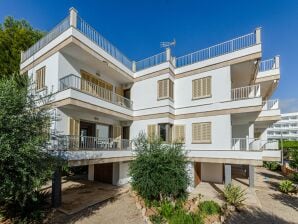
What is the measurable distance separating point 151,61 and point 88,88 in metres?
6.17

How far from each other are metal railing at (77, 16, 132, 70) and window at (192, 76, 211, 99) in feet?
20.5

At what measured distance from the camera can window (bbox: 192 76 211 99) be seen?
48.3 ft

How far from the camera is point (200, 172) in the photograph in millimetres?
17438

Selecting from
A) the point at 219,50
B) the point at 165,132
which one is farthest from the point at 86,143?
the point at 219,50

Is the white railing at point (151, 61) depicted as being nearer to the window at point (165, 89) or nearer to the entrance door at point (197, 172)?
the window at point (165, 89)

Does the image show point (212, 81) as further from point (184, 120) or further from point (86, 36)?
point (86, 36)

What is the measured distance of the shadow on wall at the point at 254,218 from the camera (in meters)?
9.45

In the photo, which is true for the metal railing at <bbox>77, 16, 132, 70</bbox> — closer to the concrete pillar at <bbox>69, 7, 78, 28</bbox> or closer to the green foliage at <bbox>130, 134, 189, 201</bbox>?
the concrete pillar at <bbox>69, 7, 78, 28</bbox>

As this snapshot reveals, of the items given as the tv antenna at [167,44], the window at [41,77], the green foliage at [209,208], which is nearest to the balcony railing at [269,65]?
the tv antenna at [167,44]

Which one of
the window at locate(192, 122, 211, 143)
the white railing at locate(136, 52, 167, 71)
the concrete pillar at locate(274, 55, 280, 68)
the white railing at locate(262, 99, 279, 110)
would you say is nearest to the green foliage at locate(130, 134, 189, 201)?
the window at locate(192, 122, 211, 143)

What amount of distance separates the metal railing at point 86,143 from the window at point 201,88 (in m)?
6.93

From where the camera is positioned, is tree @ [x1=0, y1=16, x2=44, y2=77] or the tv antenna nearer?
the tv antenna

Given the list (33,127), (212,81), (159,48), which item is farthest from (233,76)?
(33,127)

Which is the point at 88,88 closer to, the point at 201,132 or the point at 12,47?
the point at 201,132
